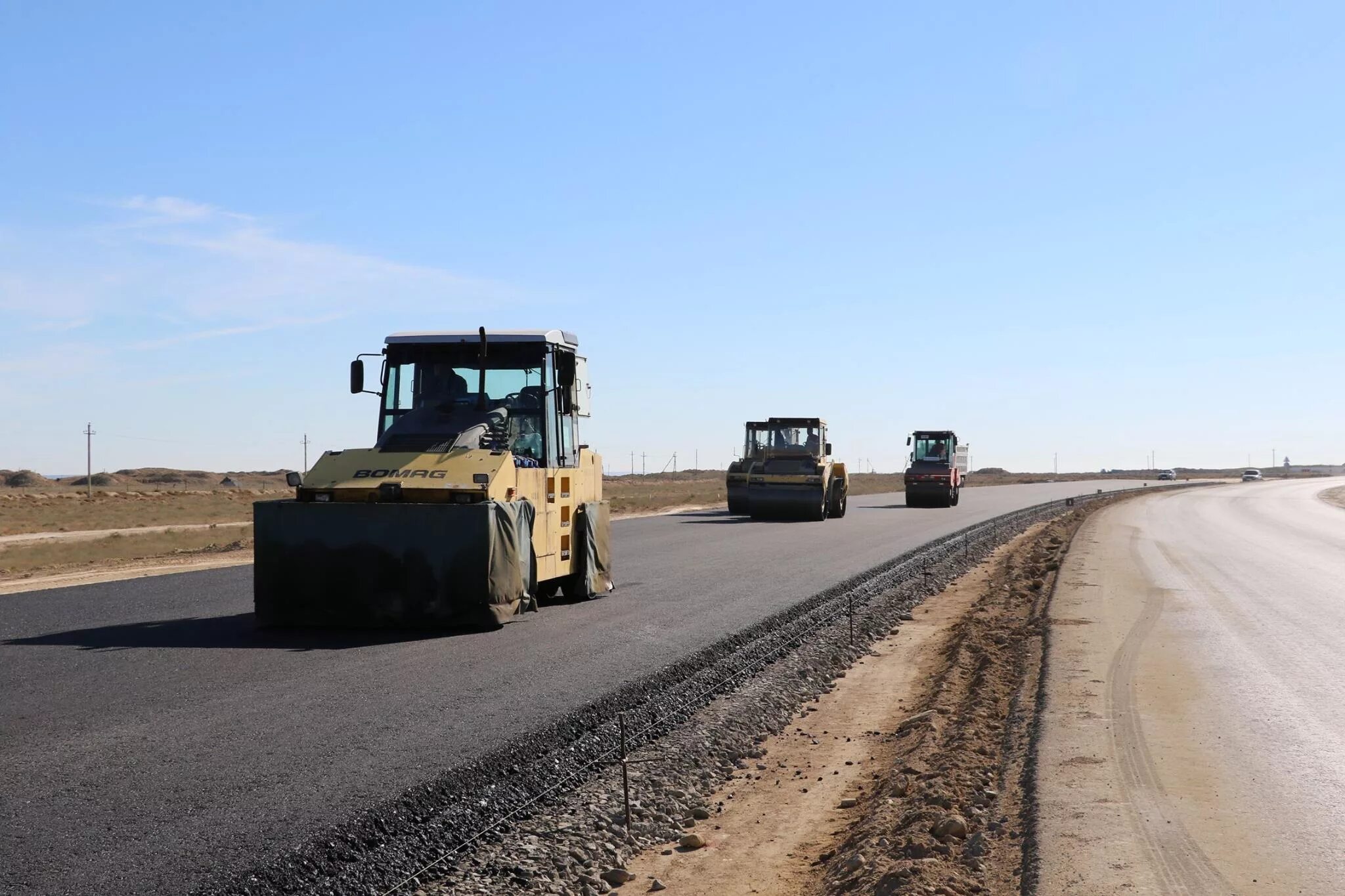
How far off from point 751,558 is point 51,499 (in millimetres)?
62158

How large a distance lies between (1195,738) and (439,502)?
22.8ft

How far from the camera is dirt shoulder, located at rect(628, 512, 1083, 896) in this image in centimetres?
568

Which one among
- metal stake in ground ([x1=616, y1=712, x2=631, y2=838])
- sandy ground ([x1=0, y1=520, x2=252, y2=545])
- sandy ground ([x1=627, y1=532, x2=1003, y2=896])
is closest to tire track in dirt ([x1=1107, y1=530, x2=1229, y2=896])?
sandy ground ([x1=627, y1=532, x2=1003, y2=896])

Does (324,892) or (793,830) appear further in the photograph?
(793,830)

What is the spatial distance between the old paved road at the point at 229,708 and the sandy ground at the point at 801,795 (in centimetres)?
144

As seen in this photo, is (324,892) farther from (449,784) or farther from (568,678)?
(568,678)

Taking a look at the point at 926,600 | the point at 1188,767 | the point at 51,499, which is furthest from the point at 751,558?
the point at 51,499

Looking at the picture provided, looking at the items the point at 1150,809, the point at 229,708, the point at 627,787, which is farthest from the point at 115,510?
the point at 1150,809

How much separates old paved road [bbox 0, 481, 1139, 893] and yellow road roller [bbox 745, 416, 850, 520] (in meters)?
17.0

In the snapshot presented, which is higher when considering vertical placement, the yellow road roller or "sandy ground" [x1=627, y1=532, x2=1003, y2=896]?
the yellow road roller

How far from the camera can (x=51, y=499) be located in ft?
232

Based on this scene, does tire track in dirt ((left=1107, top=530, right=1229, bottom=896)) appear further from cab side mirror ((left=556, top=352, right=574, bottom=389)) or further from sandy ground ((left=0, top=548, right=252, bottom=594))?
sandy ground ((left=0, top=548, right=252, bottom=594))

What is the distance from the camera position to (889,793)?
23.0 ft

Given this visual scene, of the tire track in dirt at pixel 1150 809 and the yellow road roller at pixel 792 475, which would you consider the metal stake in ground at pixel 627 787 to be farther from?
the yellow road roller at pixel 792 475
